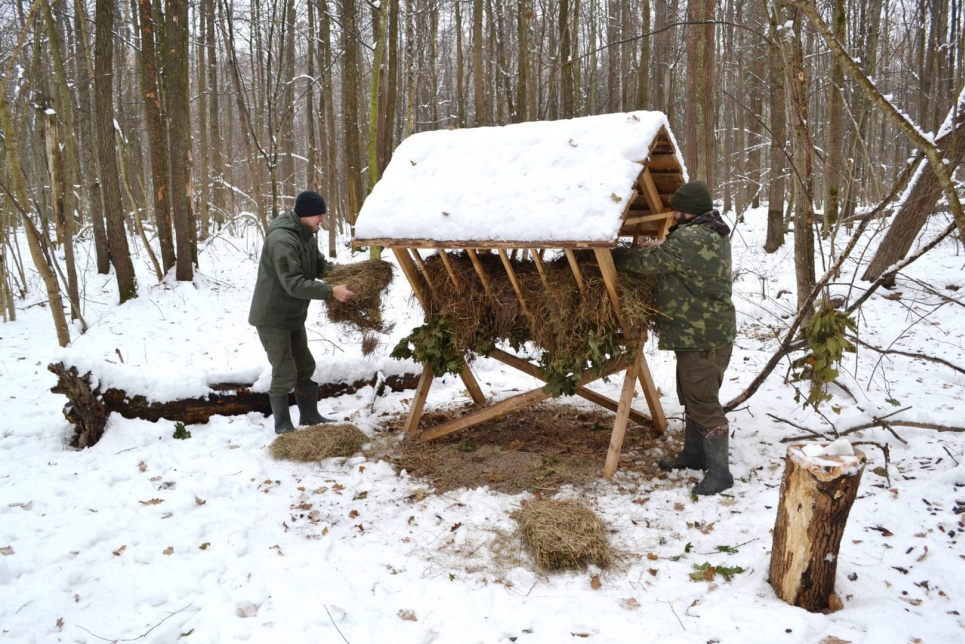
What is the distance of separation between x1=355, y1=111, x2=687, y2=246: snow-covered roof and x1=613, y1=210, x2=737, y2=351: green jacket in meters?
0.40

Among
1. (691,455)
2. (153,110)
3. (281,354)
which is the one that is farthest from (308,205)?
(153,110)

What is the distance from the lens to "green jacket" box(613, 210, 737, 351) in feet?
12.8

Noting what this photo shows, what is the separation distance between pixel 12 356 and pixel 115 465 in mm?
4356

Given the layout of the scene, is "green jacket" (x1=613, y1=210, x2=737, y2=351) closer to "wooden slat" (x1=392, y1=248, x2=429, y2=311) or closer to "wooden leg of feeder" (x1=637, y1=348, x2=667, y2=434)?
"wooden leg of feeder" (x1=637, y1=348, x2=667, y2=434)

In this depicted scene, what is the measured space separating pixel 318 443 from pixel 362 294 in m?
1.25

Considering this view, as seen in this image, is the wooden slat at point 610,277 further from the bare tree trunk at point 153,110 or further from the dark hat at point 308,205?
the bare tree trunk at point 153,110

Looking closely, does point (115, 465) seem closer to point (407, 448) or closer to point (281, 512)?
point (281, 512)

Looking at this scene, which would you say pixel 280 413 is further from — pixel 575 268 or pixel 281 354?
pixel 575 268

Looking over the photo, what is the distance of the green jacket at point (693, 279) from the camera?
390cm

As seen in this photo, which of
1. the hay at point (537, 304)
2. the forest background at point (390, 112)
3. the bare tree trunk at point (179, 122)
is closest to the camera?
the hay at point (537, 304)

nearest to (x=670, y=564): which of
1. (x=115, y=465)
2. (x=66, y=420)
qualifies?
(x=115, y=465)

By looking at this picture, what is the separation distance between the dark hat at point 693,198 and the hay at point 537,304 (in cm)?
55

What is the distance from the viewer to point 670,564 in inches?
128

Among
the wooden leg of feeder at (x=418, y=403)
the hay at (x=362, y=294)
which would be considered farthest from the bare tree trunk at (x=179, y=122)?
the wooden leg of feeder at (x=418, y=403)
